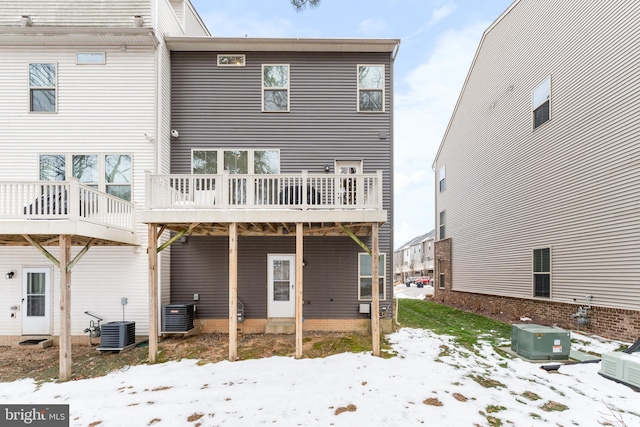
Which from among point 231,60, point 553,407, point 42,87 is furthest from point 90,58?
point 553,407

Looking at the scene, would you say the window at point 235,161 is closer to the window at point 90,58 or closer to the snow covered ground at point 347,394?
the window at point 90,58

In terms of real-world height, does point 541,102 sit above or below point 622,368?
above

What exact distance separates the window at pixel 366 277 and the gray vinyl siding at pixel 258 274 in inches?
5.1

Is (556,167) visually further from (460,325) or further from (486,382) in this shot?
(486,382)

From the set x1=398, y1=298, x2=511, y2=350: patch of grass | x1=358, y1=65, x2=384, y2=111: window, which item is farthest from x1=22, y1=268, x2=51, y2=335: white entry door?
x1=398, y1=298, x2=511, y2=350: patch of grass

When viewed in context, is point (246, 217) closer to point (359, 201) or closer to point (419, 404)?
point (359, 201)

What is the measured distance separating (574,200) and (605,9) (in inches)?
195

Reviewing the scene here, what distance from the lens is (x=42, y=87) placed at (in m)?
8.32

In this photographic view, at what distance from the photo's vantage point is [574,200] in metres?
8.69

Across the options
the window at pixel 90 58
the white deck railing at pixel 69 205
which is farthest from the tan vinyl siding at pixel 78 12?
the white deck railing at pixel 69 205

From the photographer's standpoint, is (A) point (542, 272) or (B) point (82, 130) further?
(A) point (542, 272)

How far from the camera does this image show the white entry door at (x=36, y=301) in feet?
26.2

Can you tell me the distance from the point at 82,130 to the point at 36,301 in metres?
4.71

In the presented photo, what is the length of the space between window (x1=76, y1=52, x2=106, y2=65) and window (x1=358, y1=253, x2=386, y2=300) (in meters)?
8.99
